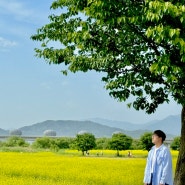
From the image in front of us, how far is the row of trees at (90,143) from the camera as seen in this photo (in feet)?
236

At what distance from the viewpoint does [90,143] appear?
7181 centimetres

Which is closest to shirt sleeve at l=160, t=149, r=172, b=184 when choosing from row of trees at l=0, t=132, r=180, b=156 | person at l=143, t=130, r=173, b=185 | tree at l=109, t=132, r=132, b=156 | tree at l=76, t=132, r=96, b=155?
person at l=143, t=130, r=173, b=185

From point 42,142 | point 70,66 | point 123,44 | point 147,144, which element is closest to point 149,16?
point 123,44

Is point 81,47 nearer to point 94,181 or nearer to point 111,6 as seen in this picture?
point 111,6

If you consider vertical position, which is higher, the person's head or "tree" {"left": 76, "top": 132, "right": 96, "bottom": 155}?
"tree" {"left": 76, "top": 132, "right": 96, "bottom": 155}

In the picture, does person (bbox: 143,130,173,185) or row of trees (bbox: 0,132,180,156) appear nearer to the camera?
person (bbox: 143,130,173,185)

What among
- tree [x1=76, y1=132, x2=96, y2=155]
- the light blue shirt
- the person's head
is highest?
tree [x1=76, y1=132, x2=96, y2=155]

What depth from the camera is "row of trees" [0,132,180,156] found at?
71812 millimetres

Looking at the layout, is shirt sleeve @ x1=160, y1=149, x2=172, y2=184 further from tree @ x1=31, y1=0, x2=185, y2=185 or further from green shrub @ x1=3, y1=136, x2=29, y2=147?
green shrub @ x1=3, y1=136, x2=29, y2=147

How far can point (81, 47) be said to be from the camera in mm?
16609

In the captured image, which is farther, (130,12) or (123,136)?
(123,136)

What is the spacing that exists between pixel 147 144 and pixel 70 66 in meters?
54.3

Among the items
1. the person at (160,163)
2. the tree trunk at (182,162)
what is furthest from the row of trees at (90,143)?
the person at (160,163)

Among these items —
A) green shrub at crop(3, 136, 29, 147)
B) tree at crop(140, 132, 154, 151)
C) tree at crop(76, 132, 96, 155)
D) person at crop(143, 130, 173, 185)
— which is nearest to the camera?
person at crop(143, 130, 173, 185)
